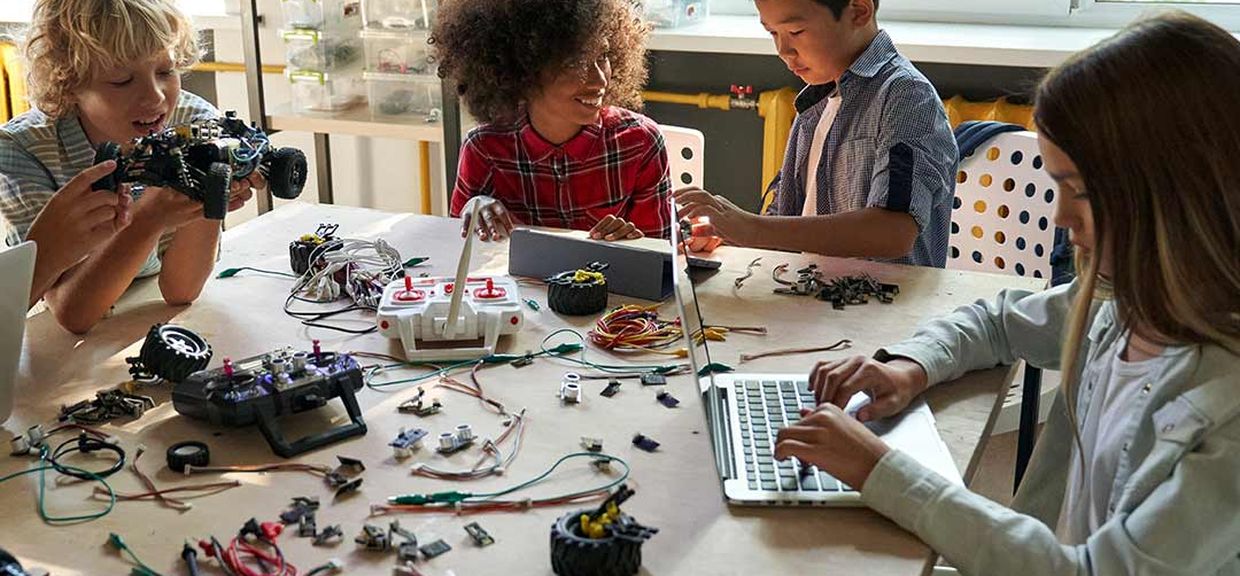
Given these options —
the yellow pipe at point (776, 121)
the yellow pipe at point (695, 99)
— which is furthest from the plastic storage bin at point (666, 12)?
the yellow pipe at point (776, 121)

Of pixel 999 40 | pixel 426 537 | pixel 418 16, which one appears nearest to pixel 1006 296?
pixel 426 537

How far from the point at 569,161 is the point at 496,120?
6.1 inches

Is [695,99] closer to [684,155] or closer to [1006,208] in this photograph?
[684,155]

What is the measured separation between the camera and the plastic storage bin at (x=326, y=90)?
283 cm

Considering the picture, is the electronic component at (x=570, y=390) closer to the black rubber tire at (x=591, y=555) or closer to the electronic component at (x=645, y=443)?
the electronic component at (x=645, y=443)

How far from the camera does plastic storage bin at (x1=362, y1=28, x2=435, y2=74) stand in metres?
2.75

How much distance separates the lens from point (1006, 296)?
1459 mm

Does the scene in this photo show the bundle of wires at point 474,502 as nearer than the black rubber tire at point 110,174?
Yes

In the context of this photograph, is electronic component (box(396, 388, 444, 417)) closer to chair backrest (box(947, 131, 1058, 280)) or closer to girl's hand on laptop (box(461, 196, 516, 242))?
girl's hand on laptop (box(461, 196, 516, 242))

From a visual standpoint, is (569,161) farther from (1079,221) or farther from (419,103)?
(1079,221)

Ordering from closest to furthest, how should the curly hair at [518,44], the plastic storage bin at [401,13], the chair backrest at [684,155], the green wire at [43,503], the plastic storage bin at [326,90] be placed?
1. the green wire at [43,503]
2. the curly hair at [518,44]
3. the chair backrest at [684,155]
4. the plastic storage bin at [401,13]
5. the plastic storage bin at [326,90]

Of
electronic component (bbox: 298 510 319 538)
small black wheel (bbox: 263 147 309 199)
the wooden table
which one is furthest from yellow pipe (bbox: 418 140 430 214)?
electronic component (bbox: 298 510 319 538)

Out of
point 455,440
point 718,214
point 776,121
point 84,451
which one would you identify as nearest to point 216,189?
point 84,451

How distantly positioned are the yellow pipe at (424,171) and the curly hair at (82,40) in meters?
1.50
